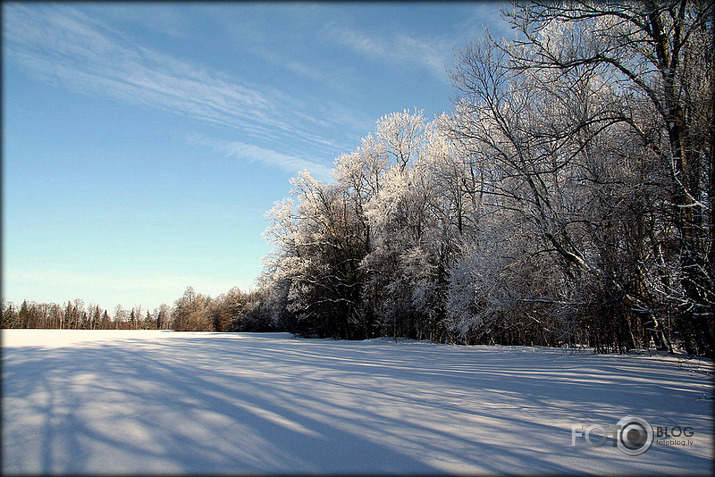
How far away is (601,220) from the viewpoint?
843 centimetres

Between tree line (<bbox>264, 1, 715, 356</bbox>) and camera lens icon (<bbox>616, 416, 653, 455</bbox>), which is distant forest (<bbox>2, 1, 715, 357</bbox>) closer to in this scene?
tree line (<bbox>264, 1, 715, 356</bbox>)

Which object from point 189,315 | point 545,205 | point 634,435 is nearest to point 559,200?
point 545,205

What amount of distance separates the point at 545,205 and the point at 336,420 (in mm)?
9299

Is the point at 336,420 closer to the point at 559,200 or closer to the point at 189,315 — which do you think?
the point at 559,200

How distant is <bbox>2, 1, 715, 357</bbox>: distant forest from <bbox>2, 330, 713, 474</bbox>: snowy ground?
171 centimetres

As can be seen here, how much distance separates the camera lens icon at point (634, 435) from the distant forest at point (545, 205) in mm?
2335

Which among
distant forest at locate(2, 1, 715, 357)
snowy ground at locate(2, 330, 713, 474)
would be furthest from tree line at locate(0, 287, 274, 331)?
snowy ground at locate(2, 330, 713, 474)

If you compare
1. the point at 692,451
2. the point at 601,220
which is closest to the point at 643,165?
the point at 601,220

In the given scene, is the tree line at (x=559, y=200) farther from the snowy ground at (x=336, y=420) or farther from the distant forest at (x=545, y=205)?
the snowy ground at (x=336, y=420)

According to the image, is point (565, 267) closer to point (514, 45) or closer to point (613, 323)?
point (613, 323)

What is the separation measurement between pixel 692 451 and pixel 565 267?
28.0 ft

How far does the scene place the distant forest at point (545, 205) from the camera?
6367 millimetres

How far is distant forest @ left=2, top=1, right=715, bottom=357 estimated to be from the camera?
6367mm

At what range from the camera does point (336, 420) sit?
328 cm
